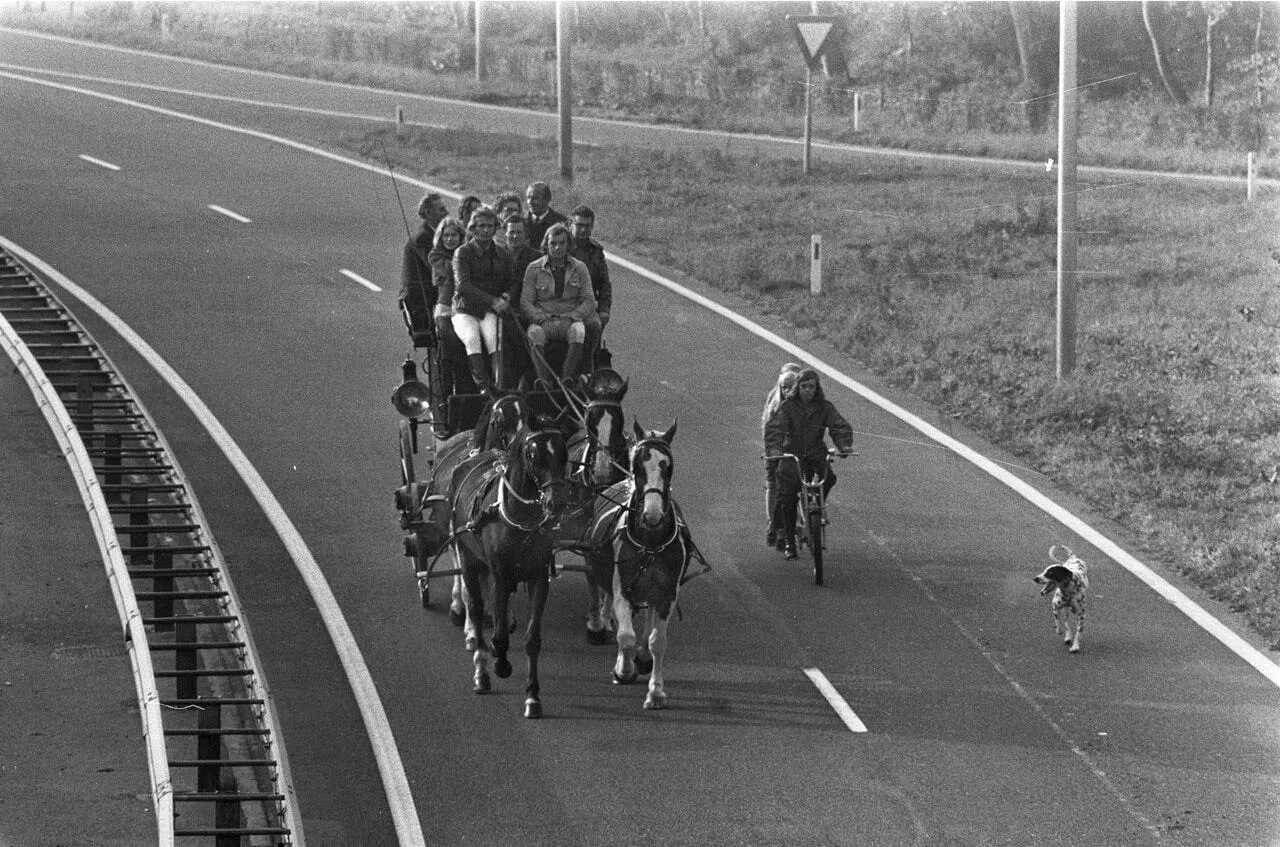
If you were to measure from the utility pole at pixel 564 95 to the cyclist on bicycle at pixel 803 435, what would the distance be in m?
18.0

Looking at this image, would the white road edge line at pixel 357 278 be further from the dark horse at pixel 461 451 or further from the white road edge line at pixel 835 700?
the white road edge line at pixel 835 700

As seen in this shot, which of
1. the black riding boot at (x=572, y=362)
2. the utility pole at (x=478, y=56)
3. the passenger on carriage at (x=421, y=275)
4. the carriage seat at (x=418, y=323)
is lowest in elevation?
the black riding boot at (x=572, y=362)

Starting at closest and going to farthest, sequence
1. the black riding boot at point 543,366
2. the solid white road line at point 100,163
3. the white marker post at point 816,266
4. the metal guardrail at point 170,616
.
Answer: the metal guardrail at point 170,616, the black riding boot at point 543,366, the white marker post at point 816,266, the solid white road line at point 100,163

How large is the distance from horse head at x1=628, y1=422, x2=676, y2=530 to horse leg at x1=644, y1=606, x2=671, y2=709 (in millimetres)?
707

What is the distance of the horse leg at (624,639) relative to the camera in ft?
45.3

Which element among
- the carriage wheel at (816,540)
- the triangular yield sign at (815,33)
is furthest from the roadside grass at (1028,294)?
the carriage wheel at (816,540)

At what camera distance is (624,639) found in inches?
545

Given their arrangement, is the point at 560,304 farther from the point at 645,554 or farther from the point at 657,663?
the point at 657,663

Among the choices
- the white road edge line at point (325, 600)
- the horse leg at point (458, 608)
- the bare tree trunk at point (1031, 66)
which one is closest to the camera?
the white road edge line at point (325, 600)

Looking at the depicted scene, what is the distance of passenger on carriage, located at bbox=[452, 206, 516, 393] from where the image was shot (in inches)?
635

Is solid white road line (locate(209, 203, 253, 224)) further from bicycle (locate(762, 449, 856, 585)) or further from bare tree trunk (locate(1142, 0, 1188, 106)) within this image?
bare tree trunk (locate(1142, 0, 1188, 106))

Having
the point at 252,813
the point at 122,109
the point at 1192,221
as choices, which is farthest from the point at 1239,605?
the point at 122,109

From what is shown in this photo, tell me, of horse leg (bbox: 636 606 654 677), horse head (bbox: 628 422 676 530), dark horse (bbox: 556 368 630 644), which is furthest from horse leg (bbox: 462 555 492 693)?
horse head (bbox: 628 422 676 530)

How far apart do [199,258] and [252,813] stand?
18.3 meters
